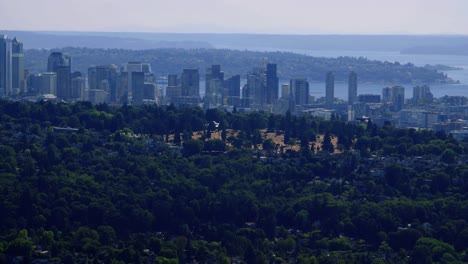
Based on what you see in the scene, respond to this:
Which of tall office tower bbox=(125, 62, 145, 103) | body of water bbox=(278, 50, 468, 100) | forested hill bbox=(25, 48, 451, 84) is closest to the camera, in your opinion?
tall office tower bbox=(125, 62, 145, 103)

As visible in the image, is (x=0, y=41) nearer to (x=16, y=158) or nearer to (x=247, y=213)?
(x=16, y=158)

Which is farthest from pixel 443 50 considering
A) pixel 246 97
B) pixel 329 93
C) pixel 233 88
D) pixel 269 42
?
pixel 246 97

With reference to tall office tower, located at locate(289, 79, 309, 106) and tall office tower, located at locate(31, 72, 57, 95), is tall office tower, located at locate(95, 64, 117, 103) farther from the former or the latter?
tall office tower, located at locate(289, 79, 309, 106)

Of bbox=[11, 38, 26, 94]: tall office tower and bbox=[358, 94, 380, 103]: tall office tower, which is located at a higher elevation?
bbox=[11, 38, 26, 94]: tall office tower

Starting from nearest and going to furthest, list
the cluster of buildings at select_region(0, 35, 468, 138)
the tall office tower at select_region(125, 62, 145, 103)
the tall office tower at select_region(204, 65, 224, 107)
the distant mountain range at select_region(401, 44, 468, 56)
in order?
the cluster of buildings at select_region(0, 35, 468, 138) → the tall office tower at select_region(204, 65, 224, 107) → the tall office tower at select_region(125, 62, 145, 103) → the distant mountain range at select_region(401, 44, 468, 56)

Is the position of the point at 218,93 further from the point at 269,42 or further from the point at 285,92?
the point at 269,42

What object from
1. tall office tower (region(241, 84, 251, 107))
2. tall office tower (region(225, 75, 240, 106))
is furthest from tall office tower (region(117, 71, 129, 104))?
tall office tower (region(241, 84, 251, 107))

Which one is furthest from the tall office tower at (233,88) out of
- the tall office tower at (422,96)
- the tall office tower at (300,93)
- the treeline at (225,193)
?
the treeline at (225,193)
